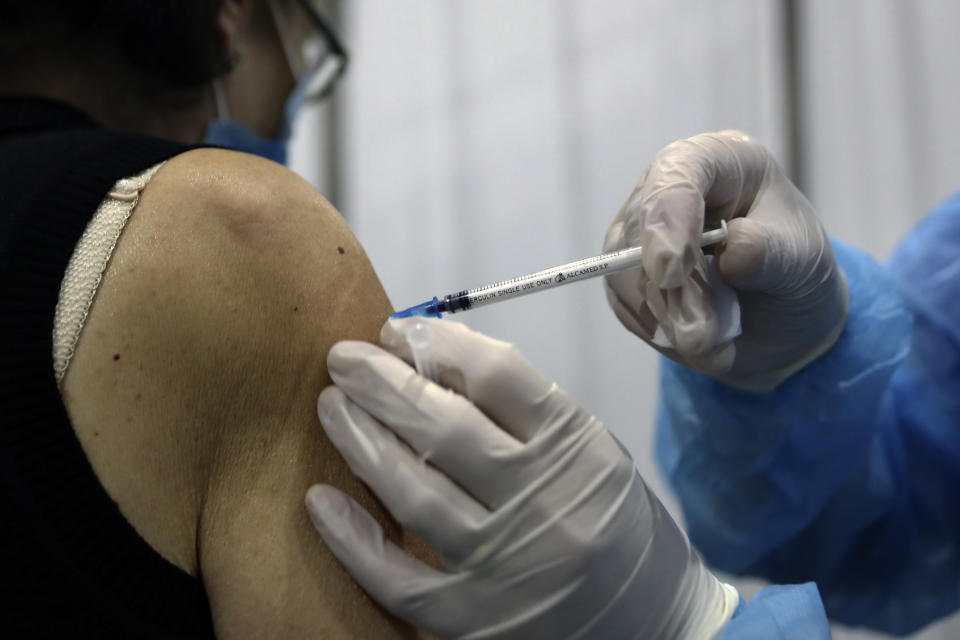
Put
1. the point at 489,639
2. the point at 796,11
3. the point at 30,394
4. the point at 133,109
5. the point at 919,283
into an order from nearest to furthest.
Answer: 1. the point at 30,394
2. the point at 489,639
3. the point at 133,109
4. the point at 919,283
5. the point at 796,11

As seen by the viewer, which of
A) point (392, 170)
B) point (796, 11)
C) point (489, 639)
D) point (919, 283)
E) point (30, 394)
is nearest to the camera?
point (30, 394)

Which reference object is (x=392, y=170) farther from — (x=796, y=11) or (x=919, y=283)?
(x=919, y=283)

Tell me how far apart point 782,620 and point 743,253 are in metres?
0.40

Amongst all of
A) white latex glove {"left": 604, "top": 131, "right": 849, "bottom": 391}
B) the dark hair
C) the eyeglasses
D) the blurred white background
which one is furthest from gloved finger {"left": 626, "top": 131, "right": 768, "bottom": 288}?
the blurred white background

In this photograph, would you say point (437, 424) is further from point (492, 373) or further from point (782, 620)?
point (782, 620)

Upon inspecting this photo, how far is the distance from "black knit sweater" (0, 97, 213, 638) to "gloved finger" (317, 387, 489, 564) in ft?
0.57

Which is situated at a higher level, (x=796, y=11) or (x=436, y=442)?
(x=796, y=11)

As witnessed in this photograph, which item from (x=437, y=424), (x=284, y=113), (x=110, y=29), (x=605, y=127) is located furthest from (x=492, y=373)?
(x=605, y=127)

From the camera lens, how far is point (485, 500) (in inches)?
27.1

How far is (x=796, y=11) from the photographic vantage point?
7.93 ft

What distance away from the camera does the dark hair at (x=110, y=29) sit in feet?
2.89

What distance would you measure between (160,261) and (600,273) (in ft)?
1.42

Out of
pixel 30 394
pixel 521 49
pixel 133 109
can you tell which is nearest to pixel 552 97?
pixel 521 49

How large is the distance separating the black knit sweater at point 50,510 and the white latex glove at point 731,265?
0.53 metres
